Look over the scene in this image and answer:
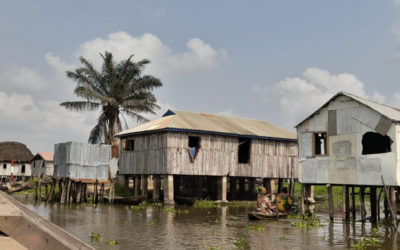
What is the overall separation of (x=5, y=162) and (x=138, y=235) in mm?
57640

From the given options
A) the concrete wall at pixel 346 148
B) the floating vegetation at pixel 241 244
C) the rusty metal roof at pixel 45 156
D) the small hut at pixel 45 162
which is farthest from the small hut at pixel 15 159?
the floating vegetation at pixel 241 244

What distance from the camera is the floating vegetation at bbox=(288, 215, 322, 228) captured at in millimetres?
21016

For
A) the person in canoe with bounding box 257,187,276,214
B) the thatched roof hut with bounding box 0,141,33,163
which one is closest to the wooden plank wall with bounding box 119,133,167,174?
the person in canoe with bounding box 257,187,276,214

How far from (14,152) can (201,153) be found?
45168 millimetres

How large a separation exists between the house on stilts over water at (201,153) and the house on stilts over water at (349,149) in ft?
23.3

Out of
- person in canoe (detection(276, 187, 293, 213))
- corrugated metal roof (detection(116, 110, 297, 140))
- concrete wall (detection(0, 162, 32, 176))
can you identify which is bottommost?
person in canoe (detection(276, 187, 293, 213))

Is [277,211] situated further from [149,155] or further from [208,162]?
[149,155]

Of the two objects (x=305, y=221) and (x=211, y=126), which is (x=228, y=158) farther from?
Result: (x=305, y=221)

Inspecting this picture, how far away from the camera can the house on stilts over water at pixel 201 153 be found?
3288cm

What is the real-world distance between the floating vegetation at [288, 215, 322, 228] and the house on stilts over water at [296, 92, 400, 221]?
51.4 inches

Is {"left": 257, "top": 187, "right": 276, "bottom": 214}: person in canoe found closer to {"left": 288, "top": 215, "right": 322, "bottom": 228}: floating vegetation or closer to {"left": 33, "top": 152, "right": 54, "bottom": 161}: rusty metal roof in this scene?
{"left": 288, "top": 215, "right": 322, "bottom": 228}: floating vegetation

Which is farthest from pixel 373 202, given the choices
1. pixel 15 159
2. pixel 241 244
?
pixel 15 159

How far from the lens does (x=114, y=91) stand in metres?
45.3

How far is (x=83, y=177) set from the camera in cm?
3706
